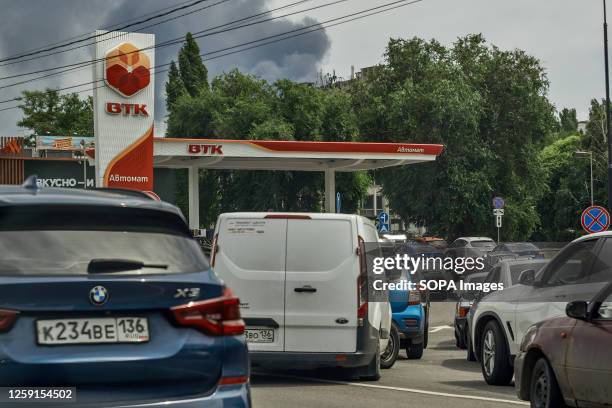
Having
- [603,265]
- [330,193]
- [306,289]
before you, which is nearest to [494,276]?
[306,289]

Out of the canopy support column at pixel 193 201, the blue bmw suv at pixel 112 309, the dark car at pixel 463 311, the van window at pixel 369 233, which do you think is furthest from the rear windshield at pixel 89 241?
the canopy support column at pixel 193 201

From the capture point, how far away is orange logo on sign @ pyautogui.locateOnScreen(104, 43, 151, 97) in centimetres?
4109

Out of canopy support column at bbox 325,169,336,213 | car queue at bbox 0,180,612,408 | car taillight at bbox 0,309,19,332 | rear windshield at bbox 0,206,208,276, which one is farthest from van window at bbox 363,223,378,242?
canopy support column at bbox 325,169,336,213

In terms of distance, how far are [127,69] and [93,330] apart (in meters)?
36.5

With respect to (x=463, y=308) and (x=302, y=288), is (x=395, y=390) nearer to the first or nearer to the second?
(x=302, y=288)

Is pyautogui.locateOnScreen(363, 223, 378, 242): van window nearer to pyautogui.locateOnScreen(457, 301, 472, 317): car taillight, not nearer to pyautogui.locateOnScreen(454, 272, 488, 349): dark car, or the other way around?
pyautogui.locateOnScreen(454, 272, 488, 349): dark car

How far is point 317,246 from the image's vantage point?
13.8 meters

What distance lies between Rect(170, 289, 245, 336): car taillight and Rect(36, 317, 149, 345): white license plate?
18 cm

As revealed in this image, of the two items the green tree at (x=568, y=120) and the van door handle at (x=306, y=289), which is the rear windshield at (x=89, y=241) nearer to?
the van door handle at (x=306, y=289)

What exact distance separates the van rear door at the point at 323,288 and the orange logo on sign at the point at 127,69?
28.3 metres

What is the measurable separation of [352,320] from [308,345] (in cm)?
57

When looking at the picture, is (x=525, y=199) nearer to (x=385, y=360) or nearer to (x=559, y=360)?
(x=385, y=360)

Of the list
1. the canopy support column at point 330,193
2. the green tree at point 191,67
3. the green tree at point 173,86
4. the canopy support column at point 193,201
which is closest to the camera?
the canopy support column at point 193,201

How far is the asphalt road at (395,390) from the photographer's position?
1184 cm
